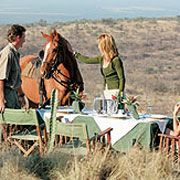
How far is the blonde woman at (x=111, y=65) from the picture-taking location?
7.12 m

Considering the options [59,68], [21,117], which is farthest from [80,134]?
[59,68]

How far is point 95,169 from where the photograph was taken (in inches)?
200

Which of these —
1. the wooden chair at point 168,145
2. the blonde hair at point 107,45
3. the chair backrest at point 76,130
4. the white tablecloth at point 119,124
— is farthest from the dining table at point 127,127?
the blonde hair at point 107,45

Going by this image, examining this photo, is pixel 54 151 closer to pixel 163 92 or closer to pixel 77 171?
pixel 77 171

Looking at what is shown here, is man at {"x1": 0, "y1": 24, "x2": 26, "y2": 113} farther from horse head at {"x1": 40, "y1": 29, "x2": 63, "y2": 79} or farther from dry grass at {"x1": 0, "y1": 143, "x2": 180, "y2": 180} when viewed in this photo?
horse head at {"x1": 40, "y1": 29, "x2": 63, "y2": 79}

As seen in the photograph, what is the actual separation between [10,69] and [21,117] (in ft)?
2.08

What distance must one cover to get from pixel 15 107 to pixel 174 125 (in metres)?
2.13

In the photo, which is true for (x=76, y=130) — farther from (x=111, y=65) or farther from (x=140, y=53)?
(x=140, y=53)

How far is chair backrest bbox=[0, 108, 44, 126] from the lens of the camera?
5.87 meters

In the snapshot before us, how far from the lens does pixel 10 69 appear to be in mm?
5977

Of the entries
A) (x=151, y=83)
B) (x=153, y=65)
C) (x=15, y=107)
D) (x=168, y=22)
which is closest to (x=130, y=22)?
(x=168, y=22)

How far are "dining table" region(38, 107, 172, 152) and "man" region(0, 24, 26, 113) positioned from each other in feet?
1.84

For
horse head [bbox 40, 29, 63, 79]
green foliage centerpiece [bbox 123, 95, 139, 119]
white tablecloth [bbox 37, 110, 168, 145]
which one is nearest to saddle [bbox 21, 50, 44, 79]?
horse head [bbox 40, 29, 63, 79]

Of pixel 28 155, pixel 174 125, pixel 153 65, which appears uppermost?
pixel 174 125
